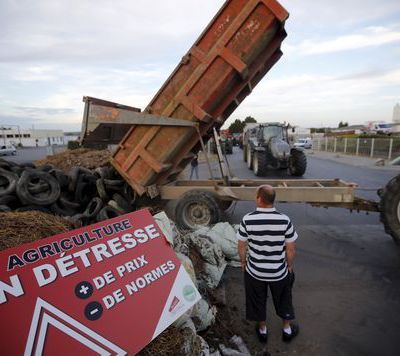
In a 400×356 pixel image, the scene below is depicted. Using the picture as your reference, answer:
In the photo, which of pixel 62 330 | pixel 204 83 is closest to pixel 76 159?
pixel 204 83

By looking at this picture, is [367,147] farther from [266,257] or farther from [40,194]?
[266,257]

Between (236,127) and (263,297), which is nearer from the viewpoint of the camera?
(263,297)

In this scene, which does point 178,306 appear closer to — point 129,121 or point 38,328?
point 38,328

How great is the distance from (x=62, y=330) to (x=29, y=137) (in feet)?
322

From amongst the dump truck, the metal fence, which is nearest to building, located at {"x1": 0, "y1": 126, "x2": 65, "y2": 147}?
the metal fence

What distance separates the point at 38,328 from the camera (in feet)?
5.53

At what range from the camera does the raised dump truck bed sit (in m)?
4.61

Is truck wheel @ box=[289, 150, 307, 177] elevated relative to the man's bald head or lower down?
lower down

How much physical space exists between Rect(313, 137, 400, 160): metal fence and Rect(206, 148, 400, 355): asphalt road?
16917mm

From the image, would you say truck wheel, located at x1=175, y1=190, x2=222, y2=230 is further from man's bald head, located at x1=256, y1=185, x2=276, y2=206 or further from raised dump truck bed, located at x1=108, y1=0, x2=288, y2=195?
man's bald head, located at x1=256, y1=185, x2=276, y2=206

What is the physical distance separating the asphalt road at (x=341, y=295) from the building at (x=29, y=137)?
74.1 meters

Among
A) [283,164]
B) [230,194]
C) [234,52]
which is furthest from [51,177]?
[283,164]

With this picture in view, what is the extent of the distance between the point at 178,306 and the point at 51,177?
427 centimetres

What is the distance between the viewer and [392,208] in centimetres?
482
